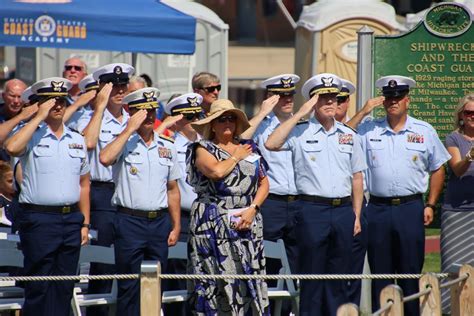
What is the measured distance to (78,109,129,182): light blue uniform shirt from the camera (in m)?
11.0

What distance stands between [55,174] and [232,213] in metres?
1.39

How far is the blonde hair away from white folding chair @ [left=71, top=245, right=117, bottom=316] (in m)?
3.09

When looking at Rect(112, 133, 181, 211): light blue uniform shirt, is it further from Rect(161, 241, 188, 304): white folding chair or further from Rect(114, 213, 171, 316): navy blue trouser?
Rect(161, 241, 188, 304): white folding chair

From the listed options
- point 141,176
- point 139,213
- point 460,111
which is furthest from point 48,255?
point 460,111

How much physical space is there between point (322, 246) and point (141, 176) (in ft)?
4.94

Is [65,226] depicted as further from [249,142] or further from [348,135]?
[348,135]

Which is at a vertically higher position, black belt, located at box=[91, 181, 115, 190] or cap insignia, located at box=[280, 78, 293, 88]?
cap insignia, located at box=[280, 78, 293, 88]

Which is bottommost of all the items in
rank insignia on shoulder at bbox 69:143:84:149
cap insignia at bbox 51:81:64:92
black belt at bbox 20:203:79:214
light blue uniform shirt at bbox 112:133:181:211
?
black belt at bbox 20:203:79:214

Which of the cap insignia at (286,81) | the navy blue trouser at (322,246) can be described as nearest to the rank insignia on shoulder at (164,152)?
the navy blue trouser at (322,246)

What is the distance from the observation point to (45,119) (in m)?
9.95

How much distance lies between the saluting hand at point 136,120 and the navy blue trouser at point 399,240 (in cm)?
203

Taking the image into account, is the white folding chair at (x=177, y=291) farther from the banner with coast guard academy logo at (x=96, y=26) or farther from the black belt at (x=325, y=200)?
the banner with coast guard academy logo at (x=96, y=26)

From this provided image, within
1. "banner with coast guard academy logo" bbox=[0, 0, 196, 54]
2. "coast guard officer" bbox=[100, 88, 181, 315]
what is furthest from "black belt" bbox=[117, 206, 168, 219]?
"banner with coast guard academy logo" bbox=[0, 0, 196, 54]

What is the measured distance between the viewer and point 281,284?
34.6 feet
